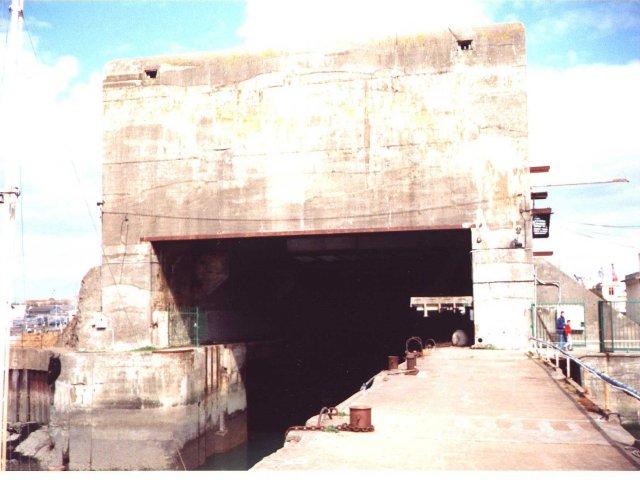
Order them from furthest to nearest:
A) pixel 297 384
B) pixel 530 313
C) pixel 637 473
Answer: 1. pixel 297 384
2. pixel 530 313
3. pixel 637 473

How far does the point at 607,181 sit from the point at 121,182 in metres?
18.5

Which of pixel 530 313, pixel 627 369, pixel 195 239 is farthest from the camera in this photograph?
pixel 195 239

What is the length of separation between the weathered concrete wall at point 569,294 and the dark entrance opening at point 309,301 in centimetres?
352

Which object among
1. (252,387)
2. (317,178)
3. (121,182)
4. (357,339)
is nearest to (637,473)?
(317,178)

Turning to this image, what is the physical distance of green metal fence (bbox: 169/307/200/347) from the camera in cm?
2539

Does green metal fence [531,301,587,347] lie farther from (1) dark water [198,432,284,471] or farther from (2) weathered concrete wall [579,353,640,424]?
(1) dark water [198,432,284,471]

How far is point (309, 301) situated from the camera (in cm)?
4228

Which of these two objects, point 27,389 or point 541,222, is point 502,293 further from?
point 27,389

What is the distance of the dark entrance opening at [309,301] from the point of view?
26641mm

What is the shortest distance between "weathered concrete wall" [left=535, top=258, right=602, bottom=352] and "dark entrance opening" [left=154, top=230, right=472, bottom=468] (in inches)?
138

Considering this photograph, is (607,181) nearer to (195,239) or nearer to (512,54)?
(512,54)

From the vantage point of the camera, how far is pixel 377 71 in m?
23.7

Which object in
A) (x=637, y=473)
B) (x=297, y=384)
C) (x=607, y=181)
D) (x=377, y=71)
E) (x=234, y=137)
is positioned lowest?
(x=297, y=384)

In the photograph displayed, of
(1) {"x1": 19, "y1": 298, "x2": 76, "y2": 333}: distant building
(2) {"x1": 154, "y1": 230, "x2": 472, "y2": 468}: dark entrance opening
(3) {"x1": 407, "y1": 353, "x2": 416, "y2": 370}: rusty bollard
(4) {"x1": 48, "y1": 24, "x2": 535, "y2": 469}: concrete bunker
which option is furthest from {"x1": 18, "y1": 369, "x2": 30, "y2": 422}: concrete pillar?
(3) {"x1": 407, "y1": 353, "x2": 416, "y2": 370}: rusty bollard
